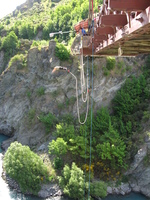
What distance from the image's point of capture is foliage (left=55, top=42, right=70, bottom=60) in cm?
1612

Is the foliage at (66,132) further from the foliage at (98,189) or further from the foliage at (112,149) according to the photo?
the foliage at (98,189)

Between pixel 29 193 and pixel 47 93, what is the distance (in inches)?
328

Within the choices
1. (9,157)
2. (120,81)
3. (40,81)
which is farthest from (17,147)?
(120,81)

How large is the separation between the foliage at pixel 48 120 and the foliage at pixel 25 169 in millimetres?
3306

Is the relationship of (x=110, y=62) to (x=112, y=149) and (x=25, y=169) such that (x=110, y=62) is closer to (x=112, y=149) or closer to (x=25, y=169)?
(x=112, y=149)

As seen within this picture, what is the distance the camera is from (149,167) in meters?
13.2

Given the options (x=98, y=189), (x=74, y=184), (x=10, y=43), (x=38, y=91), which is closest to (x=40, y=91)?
(x=38, y=91)

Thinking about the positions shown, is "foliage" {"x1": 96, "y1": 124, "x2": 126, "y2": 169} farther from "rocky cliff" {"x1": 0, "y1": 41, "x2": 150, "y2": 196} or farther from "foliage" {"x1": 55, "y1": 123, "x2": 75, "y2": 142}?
"rocky cliff" {"x1": 0, "y1": 41, "x2": 150, "y2": 196}

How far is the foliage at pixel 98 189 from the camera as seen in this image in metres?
11.5

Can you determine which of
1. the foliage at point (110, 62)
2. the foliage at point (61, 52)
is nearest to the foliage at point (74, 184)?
the foliage at point (110, 62)

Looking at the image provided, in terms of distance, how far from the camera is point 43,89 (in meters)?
17.5

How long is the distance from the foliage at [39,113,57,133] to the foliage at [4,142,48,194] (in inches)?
130

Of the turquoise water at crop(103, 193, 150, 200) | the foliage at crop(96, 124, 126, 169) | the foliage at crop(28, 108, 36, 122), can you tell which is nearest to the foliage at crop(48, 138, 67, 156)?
the foliage at crop(96, 124, 126, 169)

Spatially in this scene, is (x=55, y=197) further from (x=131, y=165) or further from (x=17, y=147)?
(x=131, y=165)
